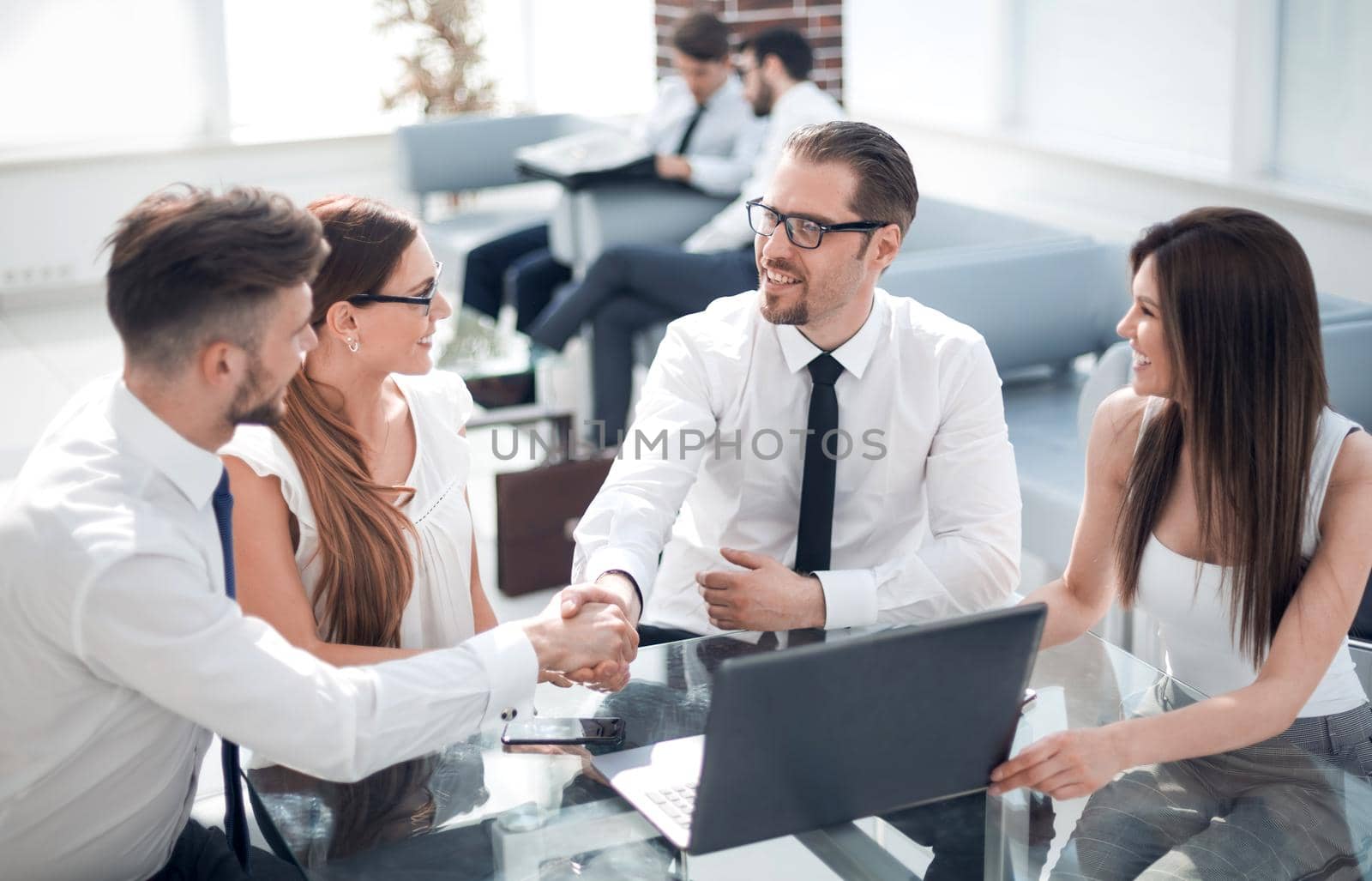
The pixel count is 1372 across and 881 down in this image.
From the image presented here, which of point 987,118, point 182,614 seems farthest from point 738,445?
point 987,118

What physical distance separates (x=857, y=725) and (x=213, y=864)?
787 mm

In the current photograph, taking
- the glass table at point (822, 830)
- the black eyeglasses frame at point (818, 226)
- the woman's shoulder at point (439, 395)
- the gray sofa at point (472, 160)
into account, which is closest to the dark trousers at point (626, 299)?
the gray sofa at point (472, 160)

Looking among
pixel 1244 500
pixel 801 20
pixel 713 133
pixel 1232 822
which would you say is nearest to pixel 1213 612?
pixel 1244 500

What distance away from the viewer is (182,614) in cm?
135

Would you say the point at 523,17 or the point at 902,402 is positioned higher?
the point at 523,17

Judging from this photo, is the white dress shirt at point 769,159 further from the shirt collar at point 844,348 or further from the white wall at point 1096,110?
the shirt collar at point 844,348

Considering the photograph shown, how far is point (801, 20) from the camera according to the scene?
650 cm

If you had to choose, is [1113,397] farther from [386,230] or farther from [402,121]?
[402,121]

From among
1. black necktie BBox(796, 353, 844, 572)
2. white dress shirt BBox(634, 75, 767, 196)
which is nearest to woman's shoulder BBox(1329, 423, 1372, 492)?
black necktie BBox(796, 353, 844, 572)

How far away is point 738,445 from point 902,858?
94 centimetres

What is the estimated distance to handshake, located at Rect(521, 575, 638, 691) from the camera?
1751 millimetres

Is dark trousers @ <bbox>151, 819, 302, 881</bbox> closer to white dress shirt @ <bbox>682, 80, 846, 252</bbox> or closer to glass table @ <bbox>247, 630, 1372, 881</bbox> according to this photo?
glass table @ <bbox>247, 630, 1372, 881</bbox>

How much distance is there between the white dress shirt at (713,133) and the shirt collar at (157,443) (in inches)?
158

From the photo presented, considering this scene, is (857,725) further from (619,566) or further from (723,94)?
(723,94)
